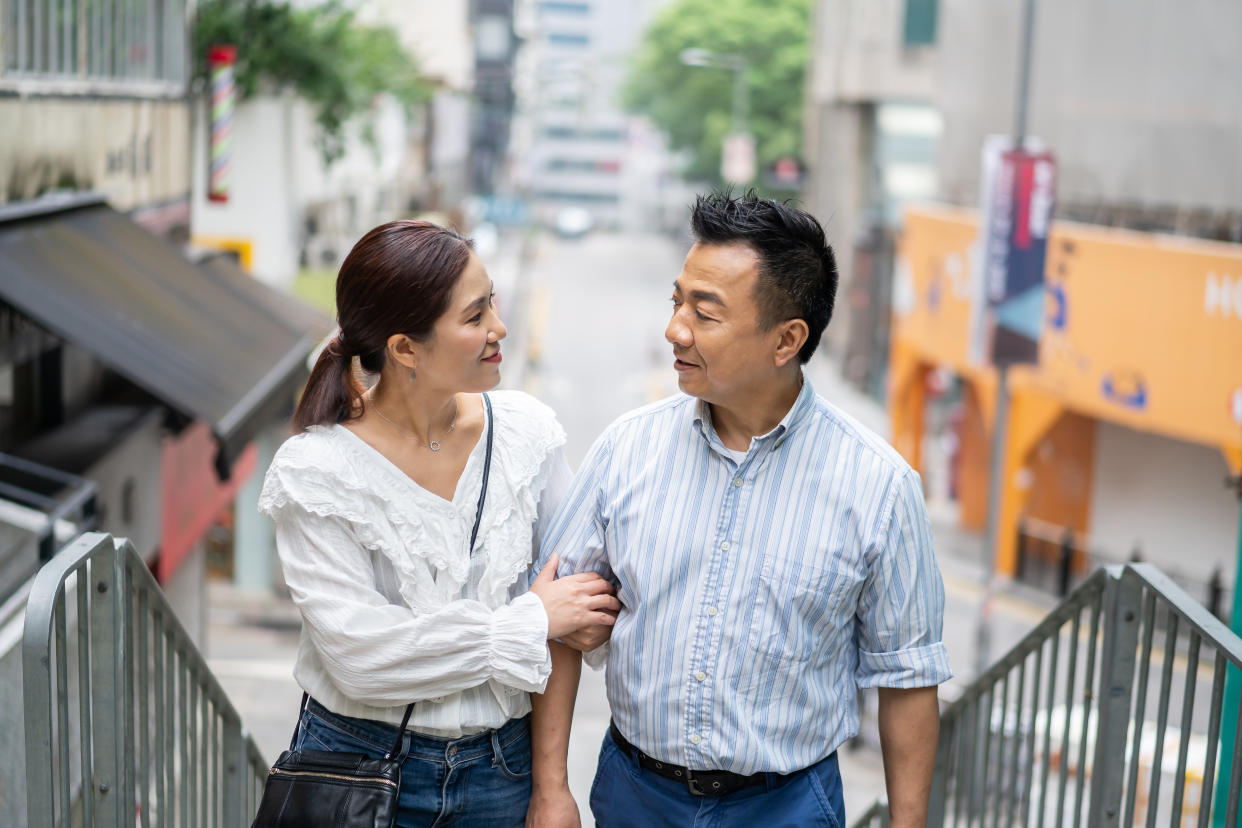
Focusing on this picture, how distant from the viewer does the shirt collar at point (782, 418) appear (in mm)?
2939

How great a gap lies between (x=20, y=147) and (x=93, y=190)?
176 cm

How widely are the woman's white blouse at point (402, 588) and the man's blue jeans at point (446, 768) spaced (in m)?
0.04

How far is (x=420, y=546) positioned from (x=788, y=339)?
0.81 meters

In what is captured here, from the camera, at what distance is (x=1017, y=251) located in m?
18.0

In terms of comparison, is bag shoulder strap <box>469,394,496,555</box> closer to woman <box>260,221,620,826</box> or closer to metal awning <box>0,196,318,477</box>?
woman <box>260,221,620,826</box>

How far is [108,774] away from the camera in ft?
9.98

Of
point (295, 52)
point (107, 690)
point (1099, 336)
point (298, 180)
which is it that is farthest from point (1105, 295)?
point (107, 690)

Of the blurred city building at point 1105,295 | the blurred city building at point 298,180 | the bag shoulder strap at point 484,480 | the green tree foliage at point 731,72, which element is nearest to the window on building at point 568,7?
the green tree foliage at point 731,72

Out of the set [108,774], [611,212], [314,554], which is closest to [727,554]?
[314,554]

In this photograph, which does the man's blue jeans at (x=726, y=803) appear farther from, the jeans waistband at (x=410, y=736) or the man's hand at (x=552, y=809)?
the jeans waistband at (x=410, y=736)

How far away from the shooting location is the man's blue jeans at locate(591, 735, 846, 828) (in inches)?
116

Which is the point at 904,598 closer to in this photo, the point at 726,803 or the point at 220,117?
the point at 726,803

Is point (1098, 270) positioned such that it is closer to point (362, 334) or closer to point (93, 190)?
point (93, 190)

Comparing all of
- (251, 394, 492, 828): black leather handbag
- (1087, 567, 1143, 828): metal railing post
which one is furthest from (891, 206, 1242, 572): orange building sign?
(251, 394, 492, 828): black leather handbag
